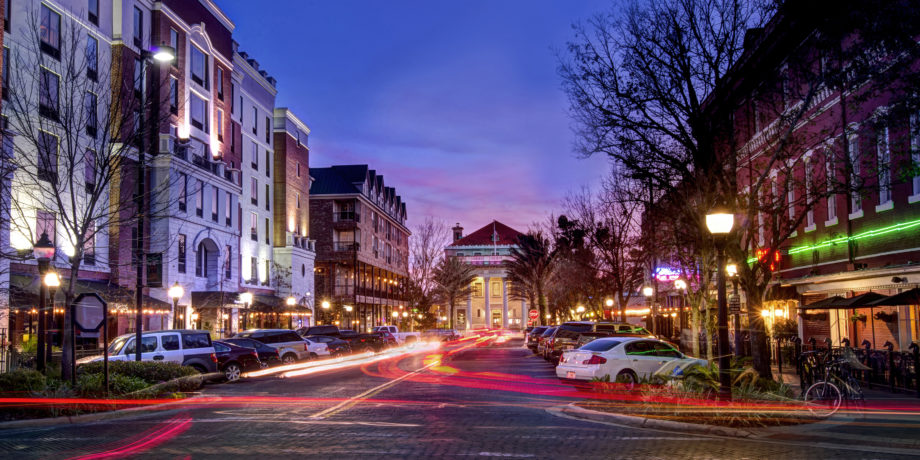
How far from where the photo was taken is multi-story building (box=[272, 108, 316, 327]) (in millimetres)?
59906

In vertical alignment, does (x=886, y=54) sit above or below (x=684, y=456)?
above

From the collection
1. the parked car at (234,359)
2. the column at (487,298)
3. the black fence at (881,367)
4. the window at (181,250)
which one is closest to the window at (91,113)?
the parked car at (234,359)

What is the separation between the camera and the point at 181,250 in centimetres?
4191

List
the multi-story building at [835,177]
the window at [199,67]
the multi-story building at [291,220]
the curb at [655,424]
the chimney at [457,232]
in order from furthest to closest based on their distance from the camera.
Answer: the chimney at [457,232] → the multi-story building at [291,220] → the window at [199,67] → the multi-story building at [835,177] → the curb at [655,424]

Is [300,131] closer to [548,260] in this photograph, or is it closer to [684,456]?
[548,260]

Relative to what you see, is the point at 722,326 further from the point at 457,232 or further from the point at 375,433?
the point at 457,232

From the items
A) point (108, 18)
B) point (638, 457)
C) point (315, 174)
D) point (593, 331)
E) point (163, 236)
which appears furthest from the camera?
point (315, 174)

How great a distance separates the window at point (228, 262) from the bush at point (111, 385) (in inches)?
1170

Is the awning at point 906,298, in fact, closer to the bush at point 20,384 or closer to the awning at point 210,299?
the bush at point 20,384

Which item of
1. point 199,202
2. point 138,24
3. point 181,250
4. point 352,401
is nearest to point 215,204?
point 199,202

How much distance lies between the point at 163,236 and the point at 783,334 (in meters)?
28.3

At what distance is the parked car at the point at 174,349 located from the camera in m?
23.2

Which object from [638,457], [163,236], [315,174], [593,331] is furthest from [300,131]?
[638,457]

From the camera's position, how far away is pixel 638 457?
35.1ft
